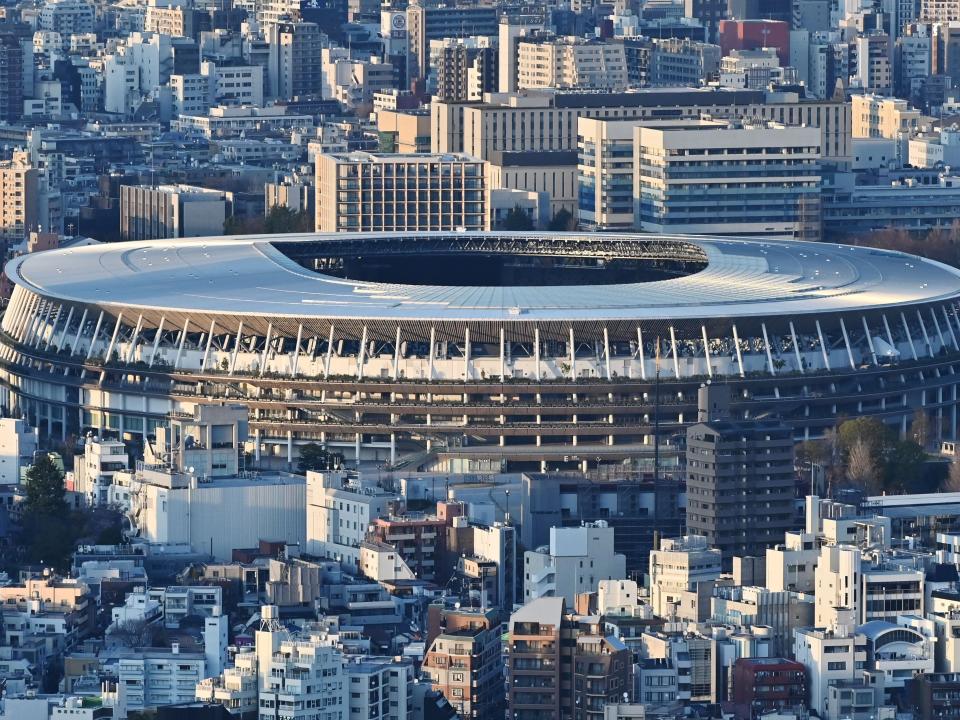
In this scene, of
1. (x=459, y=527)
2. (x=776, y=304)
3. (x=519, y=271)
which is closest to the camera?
(x=459, y=527)

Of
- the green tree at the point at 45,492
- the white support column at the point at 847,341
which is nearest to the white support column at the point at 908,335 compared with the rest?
the white support column at the point at 847,341

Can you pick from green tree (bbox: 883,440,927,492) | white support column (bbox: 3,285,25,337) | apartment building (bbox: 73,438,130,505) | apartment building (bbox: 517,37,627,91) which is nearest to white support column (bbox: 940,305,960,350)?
green tree (bbox: 883,440,927,492)

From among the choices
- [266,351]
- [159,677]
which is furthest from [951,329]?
[159,677]

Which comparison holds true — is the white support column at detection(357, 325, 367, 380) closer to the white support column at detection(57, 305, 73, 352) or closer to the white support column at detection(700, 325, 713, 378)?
the white support column at detection(700, 325, 713, 378)

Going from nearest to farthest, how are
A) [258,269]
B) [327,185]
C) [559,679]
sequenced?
[559,679] < [258,269] < [327,185]

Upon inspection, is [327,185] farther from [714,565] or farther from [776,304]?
[714,565]

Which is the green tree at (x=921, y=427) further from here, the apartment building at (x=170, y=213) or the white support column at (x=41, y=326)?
the apartment building at (x=170, y=213)

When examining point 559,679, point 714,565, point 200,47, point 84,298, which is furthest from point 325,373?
point 200,47
